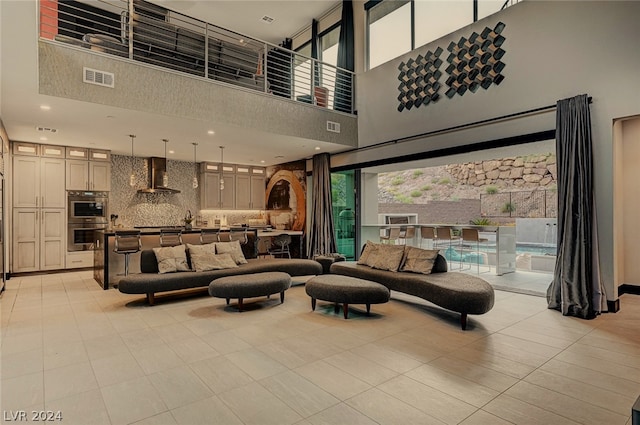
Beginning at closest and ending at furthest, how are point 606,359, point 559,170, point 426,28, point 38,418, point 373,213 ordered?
point 38,418, point 606,359, point 559,170, point 426,28, point 373,213

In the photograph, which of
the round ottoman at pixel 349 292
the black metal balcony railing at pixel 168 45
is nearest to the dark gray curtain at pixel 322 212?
the black metal balcony railing at pixel 168 45

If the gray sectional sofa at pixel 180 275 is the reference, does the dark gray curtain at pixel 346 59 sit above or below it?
above

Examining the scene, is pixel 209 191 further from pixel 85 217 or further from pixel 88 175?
pixel 85 217

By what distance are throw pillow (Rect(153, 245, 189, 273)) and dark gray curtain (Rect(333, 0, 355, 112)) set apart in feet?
15.9

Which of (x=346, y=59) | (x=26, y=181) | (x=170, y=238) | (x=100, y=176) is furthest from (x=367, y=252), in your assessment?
(x=26, y=181)

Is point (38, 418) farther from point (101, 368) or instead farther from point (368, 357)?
point (368, 357)

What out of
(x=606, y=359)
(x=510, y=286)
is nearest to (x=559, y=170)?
(x=510, y=286)

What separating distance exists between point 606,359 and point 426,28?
20.5 ft

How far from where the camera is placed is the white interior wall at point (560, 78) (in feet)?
14.3

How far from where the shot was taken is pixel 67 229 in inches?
299

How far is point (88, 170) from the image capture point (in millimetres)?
7812

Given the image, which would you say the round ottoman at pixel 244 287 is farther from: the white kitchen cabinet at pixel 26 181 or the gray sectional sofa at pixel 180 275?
the white kitchen cabinet at pixel 26 181

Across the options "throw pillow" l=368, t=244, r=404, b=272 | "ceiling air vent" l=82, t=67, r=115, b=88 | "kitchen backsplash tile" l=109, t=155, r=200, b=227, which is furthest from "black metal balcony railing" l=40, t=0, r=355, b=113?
"throw pillow" l=368, t=244, r=404, b=272

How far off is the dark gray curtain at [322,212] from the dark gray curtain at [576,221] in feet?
15.8
